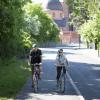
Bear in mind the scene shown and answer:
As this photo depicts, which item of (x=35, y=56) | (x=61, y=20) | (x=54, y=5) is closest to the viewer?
(x=35, y=56)

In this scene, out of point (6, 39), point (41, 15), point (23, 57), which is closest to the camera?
point (6, 39)

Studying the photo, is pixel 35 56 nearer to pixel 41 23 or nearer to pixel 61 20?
pixel 41 23

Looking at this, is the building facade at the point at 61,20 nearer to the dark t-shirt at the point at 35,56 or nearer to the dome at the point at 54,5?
the dome at the point at 54,5

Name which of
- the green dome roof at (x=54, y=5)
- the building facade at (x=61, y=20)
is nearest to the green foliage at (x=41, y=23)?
the building facade at (x=61, y=20)

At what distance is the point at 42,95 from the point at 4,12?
1260 cm

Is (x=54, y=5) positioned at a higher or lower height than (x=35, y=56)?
higher

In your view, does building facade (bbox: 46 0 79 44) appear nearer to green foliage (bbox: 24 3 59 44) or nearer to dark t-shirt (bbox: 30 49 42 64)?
green foliage (bbox: 24 3 59 44)

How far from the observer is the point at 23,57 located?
52.0m

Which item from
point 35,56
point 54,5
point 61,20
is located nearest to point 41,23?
point 35,56

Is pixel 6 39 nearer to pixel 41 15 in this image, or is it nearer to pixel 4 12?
pixel 4 12

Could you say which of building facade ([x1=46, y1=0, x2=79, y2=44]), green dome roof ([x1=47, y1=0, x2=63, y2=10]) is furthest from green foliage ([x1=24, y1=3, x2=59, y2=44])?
green dome roof ([x1=47, y1=0, x2=63, y2=10])

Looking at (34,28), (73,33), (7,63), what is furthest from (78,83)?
(73,33)

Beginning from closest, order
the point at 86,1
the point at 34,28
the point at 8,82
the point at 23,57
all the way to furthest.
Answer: the point at 8,82 → the point at 86,1 → the point at 23,57 → the point at 34,28

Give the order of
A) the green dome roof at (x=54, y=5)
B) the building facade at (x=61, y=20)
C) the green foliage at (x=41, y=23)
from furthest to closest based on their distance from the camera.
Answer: the green dome roof at (x=54, y=5) → the building facade at (x=61, y=20) → the green foliage at (x=41, y=23)
